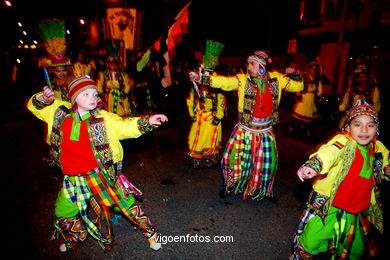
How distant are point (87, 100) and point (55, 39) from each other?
2.28m

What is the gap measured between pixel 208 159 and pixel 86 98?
325cm

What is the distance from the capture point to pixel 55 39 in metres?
3.79

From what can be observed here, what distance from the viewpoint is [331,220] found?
7.47 ft

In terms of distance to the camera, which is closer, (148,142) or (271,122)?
(271,122)

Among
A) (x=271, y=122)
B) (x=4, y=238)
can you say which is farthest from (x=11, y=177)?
(x=271, y=122)

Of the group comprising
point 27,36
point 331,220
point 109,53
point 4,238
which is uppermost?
point 27,36

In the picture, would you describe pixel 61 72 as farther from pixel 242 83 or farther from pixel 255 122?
pixel 255 122

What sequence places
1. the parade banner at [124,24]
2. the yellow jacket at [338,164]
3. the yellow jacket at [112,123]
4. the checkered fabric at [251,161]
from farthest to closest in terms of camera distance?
the parade banner at [124,24] → the checkered fabric at [251,161] → the yellow jacket at [112,123] → the yellow jacket at [338,164]

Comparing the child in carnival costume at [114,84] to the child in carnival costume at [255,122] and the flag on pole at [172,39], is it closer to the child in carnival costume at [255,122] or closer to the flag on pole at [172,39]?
the flag on pole at [172,39]

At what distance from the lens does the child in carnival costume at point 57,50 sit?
3.65m

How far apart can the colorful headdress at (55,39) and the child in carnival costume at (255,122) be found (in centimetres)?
236

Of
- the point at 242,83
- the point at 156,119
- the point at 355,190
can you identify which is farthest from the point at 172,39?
the point at 355,190

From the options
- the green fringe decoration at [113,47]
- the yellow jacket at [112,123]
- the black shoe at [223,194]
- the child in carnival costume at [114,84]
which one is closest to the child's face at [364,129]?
the yellow jacket at [112,123]

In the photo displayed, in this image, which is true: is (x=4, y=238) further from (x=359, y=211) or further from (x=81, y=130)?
(x=359, y=211)
